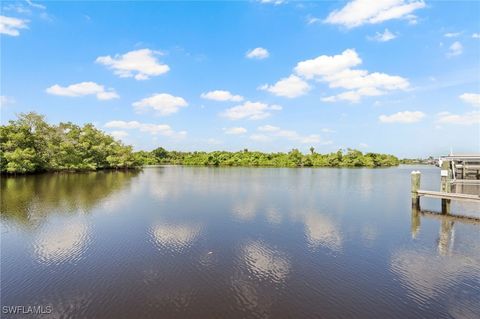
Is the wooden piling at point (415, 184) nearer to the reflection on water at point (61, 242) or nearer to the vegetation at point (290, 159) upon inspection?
the reflection on water at point (61, 242)

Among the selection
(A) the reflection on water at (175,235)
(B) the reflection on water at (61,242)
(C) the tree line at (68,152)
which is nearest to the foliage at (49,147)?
(C) the tree line at (68,152)

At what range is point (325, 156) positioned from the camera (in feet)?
348

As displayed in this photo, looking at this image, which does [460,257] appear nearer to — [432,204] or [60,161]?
[432,204]

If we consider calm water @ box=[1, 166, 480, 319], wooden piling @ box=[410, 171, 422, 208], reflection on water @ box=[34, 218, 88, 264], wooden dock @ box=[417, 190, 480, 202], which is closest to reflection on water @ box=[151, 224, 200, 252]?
calm water @ box=[1, 166, 480, 319]

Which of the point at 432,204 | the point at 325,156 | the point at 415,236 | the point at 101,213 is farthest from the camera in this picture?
the point at 325,156

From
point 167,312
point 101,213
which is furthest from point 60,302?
point 101,213

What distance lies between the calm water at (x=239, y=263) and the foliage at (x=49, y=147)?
29.4m

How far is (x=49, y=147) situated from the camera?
48.5m

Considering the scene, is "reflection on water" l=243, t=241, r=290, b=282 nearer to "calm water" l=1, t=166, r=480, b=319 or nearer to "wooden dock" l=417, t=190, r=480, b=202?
"calm water" l=1, t=166, r=480, b=319

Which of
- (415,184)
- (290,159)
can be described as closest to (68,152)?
(415,184)

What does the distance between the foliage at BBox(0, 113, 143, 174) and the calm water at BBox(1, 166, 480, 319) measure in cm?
2942

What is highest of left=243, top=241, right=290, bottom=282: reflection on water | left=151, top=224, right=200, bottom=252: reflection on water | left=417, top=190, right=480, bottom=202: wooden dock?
left=417, top=190, right=480, bottom=202: wooden dock

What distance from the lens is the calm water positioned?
7730 mm

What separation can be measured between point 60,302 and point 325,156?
347 feet
